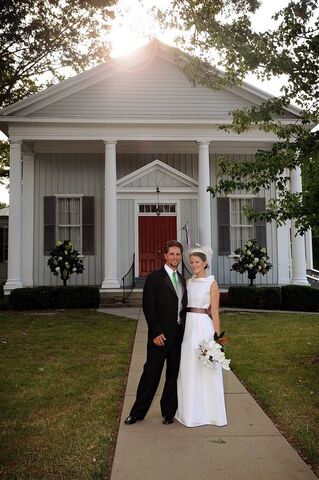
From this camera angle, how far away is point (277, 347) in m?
7.88

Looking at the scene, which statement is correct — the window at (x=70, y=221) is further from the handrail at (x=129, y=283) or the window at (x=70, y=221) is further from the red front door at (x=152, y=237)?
the red front door at (x=152, y=237)

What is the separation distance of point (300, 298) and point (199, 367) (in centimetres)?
939

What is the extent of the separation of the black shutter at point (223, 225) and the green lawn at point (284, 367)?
16.2 feet

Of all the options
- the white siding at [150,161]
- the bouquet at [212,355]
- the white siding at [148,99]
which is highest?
the white siding at [148,99]

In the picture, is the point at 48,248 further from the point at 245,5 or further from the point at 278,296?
the point at 245,5

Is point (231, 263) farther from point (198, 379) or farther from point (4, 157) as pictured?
point (4, 157)

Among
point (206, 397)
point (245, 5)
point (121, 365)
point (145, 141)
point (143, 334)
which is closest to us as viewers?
point (206, 397)

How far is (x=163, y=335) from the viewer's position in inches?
171

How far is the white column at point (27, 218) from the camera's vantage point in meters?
15.6

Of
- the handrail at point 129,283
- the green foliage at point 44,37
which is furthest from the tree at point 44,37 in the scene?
the handrail at point 129,283

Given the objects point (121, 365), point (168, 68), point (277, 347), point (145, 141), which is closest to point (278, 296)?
point (277, 347)

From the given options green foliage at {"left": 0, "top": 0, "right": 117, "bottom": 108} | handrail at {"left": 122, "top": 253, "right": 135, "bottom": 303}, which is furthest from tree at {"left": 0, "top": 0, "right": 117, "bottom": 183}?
handrail at {"left": 122, "top": 253, "right": 135, "bottom": 303}

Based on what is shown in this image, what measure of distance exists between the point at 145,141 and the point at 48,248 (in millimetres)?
4892

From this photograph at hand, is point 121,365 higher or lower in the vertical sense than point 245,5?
lower
